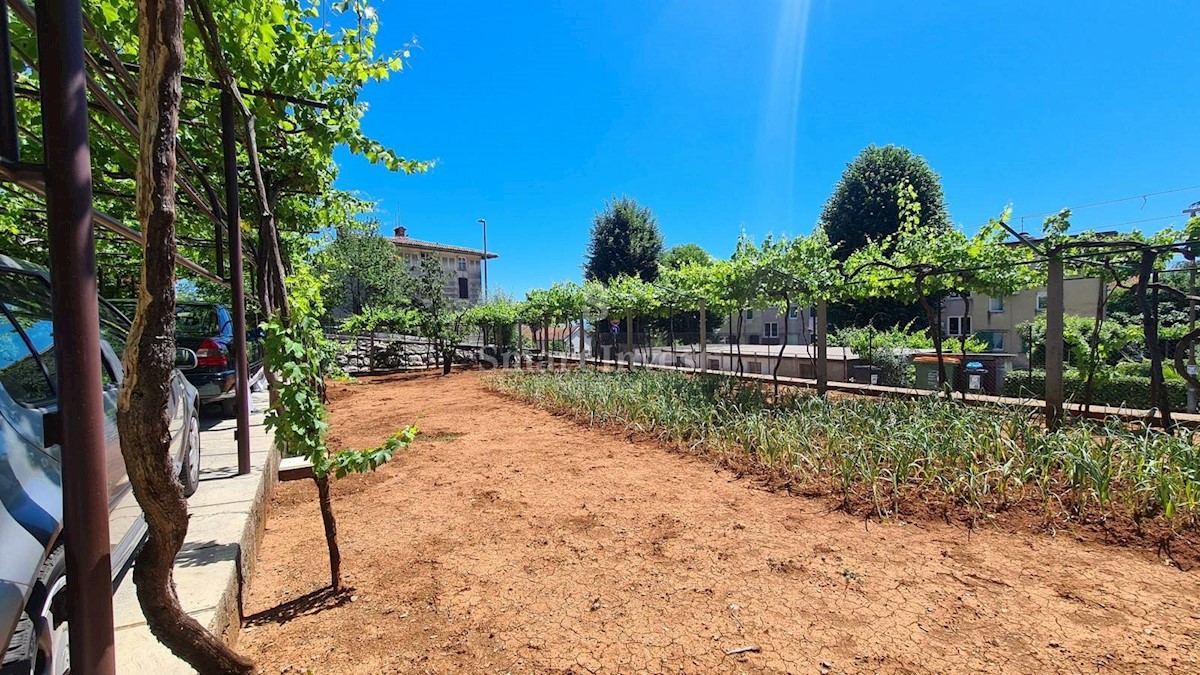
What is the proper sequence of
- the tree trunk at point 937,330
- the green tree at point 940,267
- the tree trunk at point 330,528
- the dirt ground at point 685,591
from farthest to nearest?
the tree trunk at point 937,330
the green tree at point 940,267
the tree trunk at point 330,528
the dirt ground at point 685,591

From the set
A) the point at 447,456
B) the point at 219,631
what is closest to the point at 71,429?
the point at 219,631

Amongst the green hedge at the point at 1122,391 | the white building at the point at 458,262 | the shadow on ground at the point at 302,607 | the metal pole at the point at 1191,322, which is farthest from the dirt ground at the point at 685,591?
the white building at the point at 458,262

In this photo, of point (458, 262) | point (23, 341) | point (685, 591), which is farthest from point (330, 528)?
point (458, 262)

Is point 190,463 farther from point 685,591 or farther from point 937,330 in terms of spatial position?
point 937,330

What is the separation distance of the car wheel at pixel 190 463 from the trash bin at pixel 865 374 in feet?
36.3

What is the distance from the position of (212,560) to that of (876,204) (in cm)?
2875

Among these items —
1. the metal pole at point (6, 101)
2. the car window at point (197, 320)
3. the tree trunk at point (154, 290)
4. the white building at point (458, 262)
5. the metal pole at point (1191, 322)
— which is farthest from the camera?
the white building at point (458, 262)

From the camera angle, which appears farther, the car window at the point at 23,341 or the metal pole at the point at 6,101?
the car window at the point at 23,341

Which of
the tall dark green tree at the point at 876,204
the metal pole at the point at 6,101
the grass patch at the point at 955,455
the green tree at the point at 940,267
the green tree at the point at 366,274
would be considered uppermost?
the tall dark green tree at the point at 876,204

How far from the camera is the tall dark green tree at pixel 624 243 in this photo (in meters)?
31.0

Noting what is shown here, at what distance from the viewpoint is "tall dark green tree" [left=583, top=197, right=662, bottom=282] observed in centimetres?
3097

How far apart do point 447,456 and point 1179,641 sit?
5862 mm

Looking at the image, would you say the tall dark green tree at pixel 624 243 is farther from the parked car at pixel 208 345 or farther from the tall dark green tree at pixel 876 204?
the parked car at pixel 208 345

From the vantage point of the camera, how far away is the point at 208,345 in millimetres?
5758
